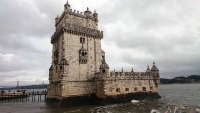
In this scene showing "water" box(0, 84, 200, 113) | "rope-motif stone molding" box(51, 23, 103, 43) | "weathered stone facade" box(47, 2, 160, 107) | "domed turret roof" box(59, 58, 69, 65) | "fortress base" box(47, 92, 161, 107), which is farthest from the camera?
"rope-motif stone molding" box(51, 23, 103, 43)

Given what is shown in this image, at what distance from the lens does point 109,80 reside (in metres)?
32.6

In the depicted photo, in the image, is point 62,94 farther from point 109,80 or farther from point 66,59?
point 109,80

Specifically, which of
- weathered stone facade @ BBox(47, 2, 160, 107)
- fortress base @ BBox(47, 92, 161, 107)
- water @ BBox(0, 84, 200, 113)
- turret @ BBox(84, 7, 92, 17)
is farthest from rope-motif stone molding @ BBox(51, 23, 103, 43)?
water @ BBox(0, 84, 200, 113)

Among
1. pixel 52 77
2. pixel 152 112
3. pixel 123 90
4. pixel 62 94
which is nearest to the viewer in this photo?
pixel 152 112

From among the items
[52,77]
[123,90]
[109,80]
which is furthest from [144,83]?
[52,77]

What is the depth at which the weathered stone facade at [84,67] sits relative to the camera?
31.9 metres

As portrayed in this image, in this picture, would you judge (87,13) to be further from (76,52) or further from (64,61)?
(64,61)

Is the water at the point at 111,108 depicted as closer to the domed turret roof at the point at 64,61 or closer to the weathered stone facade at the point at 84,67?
the weathered stone facade at the point at 84,67

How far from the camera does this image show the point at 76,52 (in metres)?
33.9

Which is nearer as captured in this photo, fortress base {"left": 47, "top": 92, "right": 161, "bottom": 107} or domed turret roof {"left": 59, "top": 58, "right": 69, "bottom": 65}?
fortress base {"left": 47, "top": 92, "right": 161, "bottom": 107}

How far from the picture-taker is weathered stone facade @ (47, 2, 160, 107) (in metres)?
31.9

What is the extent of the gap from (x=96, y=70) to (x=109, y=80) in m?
4.61

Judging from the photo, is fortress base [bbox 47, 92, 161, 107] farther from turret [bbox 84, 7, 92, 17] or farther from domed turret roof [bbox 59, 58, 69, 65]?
turret [bbox 84, 7, 92, 17]

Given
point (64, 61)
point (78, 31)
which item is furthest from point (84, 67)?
point (78, 31)
